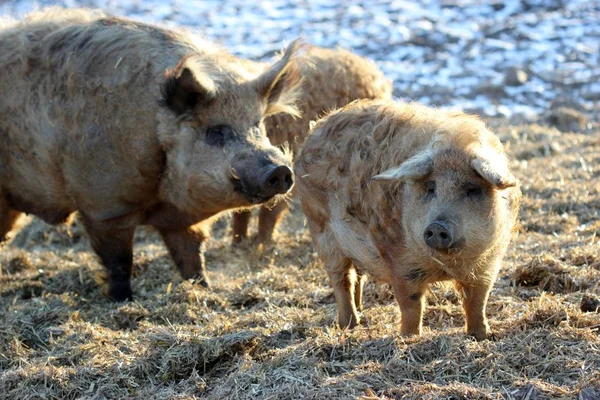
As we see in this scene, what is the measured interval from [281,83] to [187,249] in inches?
57.1

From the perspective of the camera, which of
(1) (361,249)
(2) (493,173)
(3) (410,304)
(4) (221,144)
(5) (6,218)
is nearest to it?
(2) (493,173)

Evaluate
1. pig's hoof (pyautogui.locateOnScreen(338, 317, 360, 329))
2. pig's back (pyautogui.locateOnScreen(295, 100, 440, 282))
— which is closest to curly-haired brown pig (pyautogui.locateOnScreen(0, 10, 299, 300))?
pig's back (pyautogui.locateOnScreen(295, 100, 440, 282))

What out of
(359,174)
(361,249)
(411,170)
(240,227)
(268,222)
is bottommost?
(240,227)

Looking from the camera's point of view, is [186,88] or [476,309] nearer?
[476,309]

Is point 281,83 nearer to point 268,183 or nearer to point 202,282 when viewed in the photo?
point 268,183

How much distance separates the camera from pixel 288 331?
5422 millimetres

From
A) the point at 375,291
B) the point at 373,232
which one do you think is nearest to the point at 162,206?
the point at 375,291

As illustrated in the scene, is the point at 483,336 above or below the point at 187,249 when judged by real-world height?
above

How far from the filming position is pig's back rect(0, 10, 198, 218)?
260 inches

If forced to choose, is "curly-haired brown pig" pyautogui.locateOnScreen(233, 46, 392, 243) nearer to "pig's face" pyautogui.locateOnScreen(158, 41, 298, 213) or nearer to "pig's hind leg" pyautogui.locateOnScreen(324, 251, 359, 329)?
"pig's face" pyautogui.locateOnScreen(158, 41, 298, 213)

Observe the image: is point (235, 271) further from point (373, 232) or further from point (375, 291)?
point (373, 232)

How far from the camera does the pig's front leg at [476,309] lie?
498cm

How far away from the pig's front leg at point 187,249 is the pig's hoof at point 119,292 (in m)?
0.44

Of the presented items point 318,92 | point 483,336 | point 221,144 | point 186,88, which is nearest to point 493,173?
point 483,336
